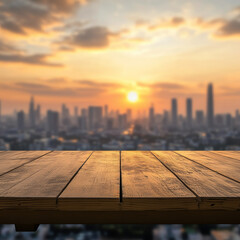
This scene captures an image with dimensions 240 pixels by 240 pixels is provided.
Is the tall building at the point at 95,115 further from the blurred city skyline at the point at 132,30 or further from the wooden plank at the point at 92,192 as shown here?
the wooden plank at the point at 92,192

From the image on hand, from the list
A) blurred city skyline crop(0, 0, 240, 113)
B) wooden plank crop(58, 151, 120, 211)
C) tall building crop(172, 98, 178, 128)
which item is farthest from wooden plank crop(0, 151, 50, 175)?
tall building crop(172, 98, 178, 128)

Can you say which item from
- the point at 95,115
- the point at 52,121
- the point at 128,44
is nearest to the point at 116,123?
the point at 95,115

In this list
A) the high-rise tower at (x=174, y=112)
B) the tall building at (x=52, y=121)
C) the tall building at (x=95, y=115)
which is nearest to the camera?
the tall building at (x=52, y=121)

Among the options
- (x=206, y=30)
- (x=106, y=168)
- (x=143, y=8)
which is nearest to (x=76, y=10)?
(x=143, y=8)

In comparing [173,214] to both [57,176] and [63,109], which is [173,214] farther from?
[63,109]

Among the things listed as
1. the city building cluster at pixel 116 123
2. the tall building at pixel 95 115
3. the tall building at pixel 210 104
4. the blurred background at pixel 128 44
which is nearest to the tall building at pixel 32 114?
the city building cluster at pixel 116 123

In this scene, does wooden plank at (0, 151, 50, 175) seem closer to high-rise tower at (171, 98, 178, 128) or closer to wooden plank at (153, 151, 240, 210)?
wooden plank at (153, 151, 240, 210)
